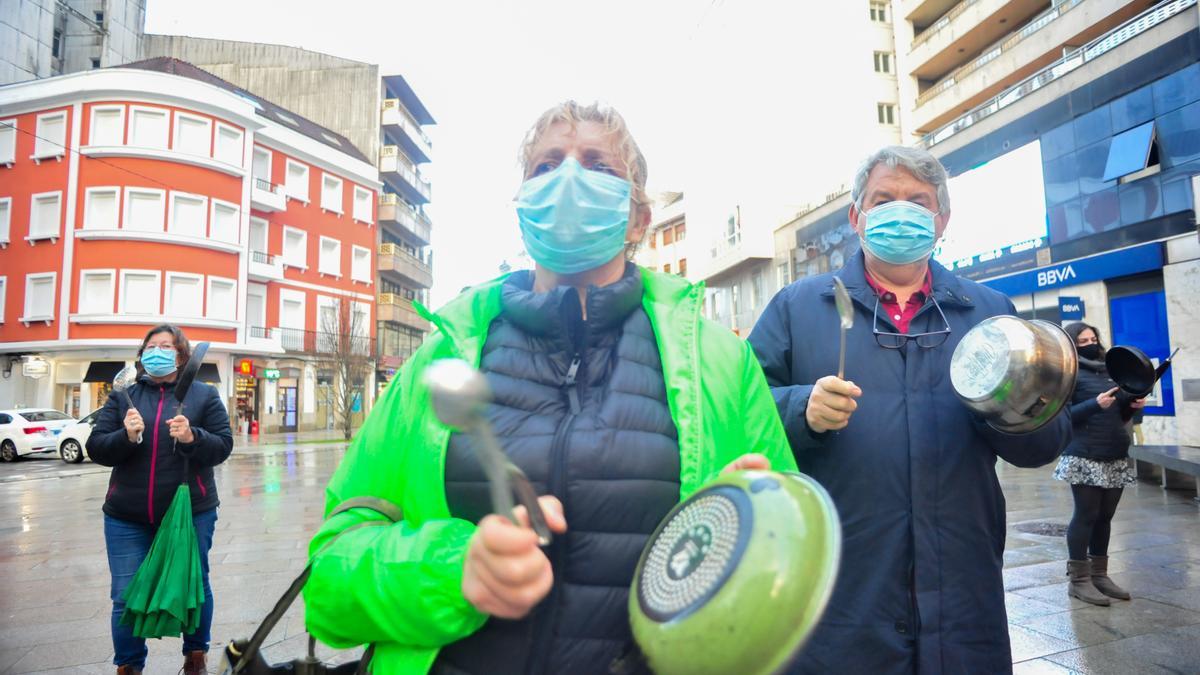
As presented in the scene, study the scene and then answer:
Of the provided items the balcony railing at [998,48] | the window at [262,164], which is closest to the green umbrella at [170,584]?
the balcony railing at [998,48]

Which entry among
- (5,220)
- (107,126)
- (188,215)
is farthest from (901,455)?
(5,220)

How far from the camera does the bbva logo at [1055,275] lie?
1649cm

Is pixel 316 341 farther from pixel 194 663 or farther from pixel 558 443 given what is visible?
pixel 558 443

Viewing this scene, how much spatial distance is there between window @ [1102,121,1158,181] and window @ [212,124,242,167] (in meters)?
31.2

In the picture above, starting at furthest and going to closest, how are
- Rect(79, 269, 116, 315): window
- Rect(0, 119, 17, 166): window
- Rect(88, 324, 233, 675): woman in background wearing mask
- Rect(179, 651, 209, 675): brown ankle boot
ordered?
Rect(0, 119, 17, 166): window, Rect(79, 269, 116, 315): window, Rect(179, 651, 209, 675): brown ankle boot, Rect(88, 324, 233, 675): woman in background wearing mask

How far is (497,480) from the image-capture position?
0.84 metres

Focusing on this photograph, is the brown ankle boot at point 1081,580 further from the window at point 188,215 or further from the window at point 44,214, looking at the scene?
the window at point 44,214

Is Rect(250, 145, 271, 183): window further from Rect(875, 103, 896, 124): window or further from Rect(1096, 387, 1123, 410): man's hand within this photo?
Rect(1096, 387, 1123, 410): man's hand

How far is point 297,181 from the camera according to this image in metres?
34.1

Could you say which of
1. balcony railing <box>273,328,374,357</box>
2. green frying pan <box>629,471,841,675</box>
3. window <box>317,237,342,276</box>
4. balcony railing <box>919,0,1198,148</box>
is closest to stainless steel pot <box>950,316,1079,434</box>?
green frying pan <box>629,471,841,675</box>

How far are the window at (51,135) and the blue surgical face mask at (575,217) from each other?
34475 mm

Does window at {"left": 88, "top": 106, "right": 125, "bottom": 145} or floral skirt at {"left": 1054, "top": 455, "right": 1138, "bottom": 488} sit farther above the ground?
window at {"left": 88, "top": 106, "right": 125, "bottom": 145}

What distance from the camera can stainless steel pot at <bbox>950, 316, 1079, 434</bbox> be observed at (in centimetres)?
182

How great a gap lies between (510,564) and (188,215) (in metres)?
33.2
